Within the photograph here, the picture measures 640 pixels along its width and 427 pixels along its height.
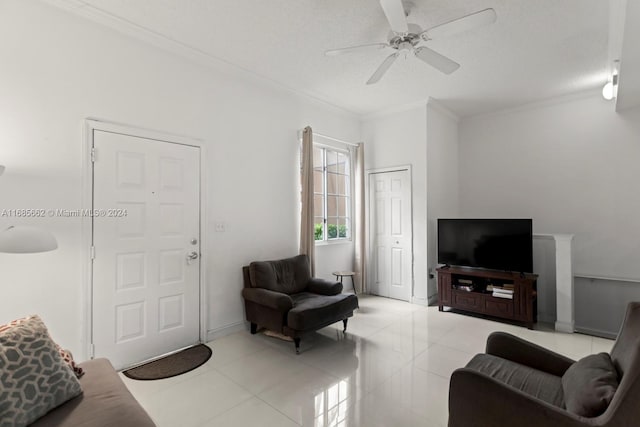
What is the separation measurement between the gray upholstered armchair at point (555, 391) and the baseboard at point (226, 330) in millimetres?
2598

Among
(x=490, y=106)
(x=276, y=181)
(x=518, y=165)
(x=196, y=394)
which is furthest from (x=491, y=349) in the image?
(x=490, y=106)

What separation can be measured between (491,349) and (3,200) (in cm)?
359

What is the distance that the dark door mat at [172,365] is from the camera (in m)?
2.71

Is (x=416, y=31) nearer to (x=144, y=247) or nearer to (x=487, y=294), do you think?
(x=144, y=247)

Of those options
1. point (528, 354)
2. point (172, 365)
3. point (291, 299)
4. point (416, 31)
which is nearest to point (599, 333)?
point (528, 354)

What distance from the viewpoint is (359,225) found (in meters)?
5.24

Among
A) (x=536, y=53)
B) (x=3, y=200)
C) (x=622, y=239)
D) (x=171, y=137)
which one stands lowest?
(x=622, y=239)

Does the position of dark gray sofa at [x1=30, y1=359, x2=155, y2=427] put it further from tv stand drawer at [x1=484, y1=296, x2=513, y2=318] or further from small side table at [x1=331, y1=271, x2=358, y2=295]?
tv stand drawer at [x1=484, y1=296, x2=513, y2=318]

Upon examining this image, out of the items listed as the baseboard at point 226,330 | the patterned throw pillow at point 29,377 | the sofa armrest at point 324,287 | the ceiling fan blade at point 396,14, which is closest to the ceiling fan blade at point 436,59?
the ceiling fan blade at point 396,14

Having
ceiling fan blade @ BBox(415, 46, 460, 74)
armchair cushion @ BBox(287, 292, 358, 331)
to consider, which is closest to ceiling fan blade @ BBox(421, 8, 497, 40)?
ceiling fan blade @ BBox(415, 46, 460, 74)

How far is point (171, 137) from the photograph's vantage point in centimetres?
316

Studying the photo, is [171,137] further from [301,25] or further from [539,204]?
[539,204]

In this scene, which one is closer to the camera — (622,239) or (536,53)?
(536,53)

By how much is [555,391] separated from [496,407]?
489 mm
